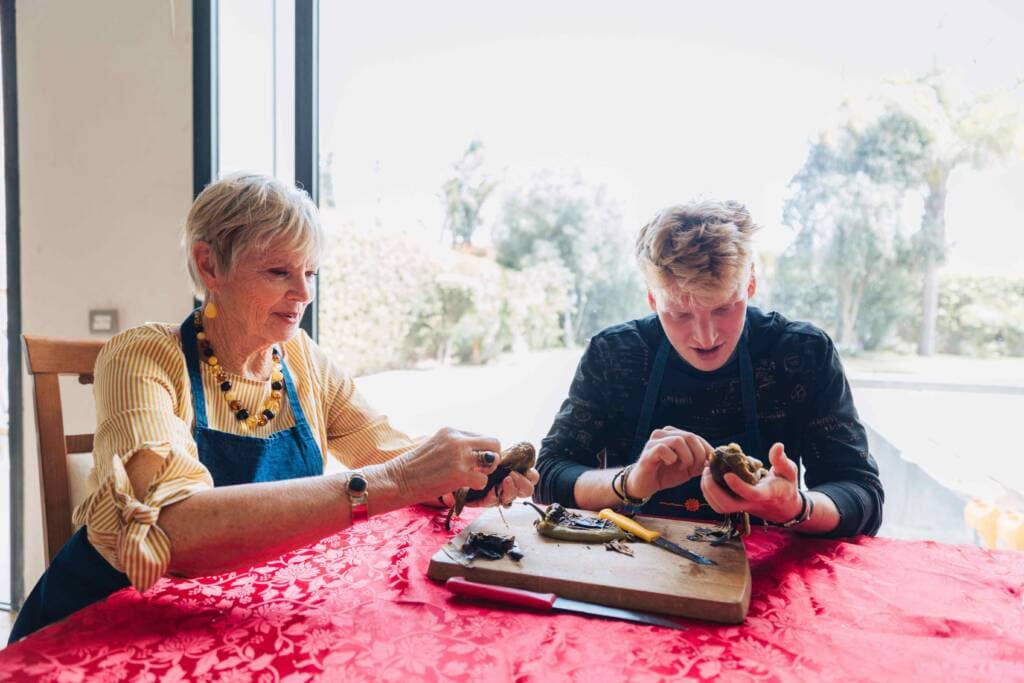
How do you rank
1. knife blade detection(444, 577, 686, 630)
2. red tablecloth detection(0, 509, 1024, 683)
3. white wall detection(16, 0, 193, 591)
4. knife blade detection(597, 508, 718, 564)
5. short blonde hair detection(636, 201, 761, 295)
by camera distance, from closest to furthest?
red tablecloth detection(0, 509, 1024, 683) → knife blade detection(444, 577, 686, 630) → knife blade detection(597, 508, 718, 564) → short blonde hair detection(636, 201, 761, 295) → white wall detection(16, 0, 193, 591)

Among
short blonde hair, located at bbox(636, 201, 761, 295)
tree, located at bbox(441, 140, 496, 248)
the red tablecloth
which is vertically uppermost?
tree, located at bbox(441, 140, 496, 248)

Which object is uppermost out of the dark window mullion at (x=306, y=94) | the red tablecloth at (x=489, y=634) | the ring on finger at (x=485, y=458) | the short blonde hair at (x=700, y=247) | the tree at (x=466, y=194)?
the dark window mullion at (x=306, y=94)

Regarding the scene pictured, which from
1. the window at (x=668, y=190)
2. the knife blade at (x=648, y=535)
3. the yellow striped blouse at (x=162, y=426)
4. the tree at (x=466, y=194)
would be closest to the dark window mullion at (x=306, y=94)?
the window at (x=668, y=190)

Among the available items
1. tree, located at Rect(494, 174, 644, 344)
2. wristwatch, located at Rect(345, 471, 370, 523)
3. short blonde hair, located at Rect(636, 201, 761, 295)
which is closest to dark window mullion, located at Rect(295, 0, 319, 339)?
tree, located at Rect(494, 174, 644, 344)

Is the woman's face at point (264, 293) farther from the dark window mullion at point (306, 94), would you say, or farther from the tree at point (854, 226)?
the tree at point (854, 226)

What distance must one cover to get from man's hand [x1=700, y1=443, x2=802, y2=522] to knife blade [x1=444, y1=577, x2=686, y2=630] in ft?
0.97

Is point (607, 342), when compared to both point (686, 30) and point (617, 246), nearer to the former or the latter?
point (617, 246)

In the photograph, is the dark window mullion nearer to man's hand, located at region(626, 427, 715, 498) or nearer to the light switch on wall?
the light switch on wall

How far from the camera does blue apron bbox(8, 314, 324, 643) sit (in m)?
1.25

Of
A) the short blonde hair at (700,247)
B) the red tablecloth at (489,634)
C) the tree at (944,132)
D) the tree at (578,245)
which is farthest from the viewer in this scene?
the tree at (578,245)

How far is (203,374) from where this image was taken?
1.51m

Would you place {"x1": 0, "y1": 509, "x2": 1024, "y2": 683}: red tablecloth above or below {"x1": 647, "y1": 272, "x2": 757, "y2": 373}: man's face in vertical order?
below

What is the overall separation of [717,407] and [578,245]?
3.75 ft

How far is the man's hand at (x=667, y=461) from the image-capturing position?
4.55 feet
